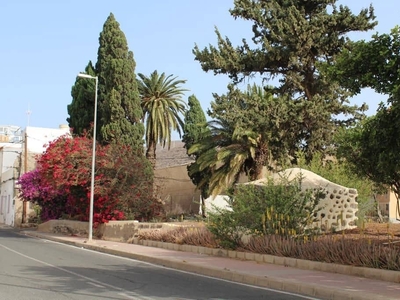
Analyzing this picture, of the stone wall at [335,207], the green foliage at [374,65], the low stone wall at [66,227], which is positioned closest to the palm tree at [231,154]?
the low stone wall at [66,227]

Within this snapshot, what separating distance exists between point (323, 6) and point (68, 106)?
73.2 feet

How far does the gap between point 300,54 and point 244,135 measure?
5.46 metres

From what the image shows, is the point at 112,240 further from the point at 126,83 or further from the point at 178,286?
the point at 178,286

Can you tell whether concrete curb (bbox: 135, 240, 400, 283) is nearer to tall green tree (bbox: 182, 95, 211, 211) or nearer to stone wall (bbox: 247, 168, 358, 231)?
stone wall (bbox: 247, 168, 358, 231)

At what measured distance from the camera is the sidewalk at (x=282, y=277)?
36.4 feet

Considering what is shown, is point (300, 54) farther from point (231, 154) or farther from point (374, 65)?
point (374, 65)

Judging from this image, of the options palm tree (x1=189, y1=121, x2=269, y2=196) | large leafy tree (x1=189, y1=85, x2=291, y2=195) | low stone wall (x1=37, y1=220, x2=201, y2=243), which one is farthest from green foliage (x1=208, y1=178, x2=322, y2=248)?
palm tree (x1=189, y1=121, x2=269, y2=196)

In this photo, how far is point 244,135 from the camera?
3116 cm

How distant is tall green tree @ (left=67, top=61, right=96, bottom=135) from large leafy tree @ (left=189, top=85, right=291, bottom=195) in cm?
1075

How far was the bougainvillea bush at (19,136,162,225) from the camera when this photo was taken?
31.7m

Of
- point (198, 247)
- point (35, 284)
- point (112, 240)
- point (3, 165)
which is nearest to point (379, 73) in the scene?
point (35, 284)

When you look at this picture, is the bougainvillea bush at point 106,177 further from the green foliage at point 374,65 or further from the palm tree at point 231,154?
the green foliage at point 374,65

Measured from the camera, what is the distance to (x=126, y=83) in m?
36.2

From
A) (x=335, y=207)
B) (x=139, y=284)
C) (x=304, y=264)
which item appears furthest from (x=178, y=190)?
(x=139, y=284)
